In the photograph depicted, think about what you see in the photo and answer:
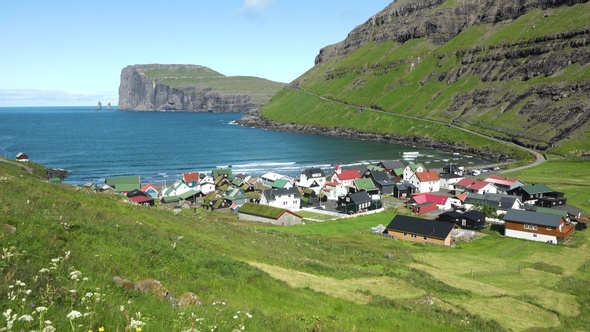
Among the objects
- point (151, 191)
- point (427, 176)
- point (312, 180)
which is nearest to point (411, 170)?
point (427, 176)

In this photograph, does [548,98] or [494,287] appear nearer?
[494,287]

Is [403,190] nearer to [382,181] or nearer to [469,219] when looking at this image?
[382,181]

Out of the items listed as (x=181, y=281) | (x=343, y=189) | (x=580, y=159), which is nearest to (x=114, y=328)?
(x=181, y=281)

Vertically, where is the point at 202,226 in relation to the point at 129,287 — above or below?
below

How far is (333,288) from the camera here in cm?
2509

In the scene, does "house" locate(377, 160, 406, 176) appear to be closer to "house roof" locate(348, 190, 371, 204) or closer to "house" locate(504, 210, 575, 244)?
"house roof" locate(348, 190, 371, 204)

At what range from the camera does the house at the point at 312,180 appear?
99.7 meters

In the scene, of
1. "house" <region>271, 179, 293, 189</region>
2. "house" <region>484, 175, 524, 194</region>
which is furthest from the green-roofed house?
"house" <region>484, 175, 524, 194</region>

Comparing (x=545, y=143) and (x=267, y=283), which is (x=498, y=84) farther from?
(x=267, y=283)

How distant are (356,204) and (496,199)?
85.0ft

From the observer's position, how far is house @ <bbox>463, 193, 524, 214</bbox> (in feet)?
245

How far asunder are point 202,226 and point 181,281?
21.7 m

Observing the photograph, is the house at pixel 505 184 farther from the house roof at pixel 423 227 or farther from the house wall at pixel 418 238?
the house wall at pixel 418 238

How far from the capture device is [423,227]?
193 ft
